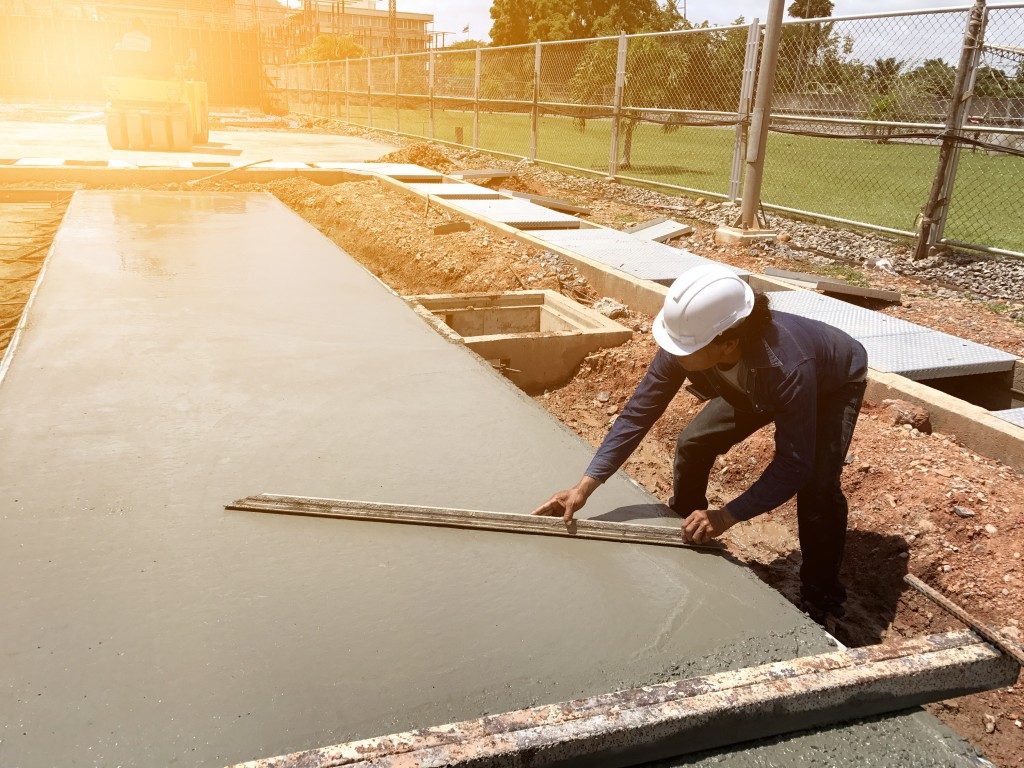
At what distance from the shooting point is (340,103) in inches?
1147

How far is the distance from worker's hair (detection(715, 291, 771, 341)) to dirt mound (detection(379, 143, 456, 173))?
13.2m

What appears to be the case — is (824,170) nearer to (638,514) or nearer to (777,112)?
(777,112)

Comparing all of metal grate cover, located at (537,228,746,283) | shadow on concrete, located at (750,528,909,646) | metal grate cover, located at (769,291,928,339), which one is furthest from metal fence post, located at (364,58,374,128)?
shadow on concrete, located at (750,528,909,646)

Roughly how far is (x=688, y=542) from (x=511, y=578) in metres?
0.66

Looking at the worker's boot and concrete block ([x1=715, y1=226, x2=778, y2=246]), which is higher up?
concrete block ([x1=715, y1=226, x2=778, y2=246])

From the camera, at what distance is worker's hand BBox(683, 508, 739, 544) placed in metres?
2.57

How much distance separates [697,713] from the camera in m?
1.87

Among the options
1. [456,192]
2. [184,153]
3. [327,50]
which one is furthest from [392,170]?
[327,50]

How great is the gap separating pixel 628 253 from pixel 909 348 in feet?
10.3

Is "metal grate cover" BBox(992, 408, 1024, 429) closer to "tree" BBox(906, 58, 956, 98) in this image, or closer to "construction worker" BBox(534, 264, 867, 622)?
"construction worker" BBox(534, 264, 867, 622)

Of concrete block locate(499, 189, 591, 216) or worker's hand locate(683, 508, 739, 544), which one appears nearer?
worker's hand locate(683, 508, 739, 544)

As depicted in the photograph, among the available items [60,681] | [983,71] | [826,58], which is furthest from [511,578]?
[826,58]

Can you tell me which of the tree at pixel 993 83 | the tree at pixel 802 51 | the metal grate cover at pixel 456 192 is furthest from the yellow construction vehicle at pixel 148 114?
the tree at pixel 993 83

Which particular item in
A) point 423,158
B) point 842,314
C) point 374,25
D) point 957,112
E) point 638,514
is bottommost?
point 638,514
